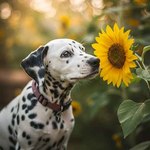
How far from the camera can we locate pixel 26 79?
9078 millimetres

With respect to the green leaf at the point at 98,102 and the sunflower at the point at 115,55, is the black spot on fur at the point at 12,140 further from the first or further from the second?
the sunflower at the point at 115,55

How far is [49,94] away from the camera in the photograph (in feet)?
12.0

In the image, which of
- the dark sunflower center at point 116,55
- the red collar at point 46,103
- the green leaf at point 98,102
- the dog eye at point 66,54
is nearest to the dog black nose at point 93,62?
the dark sunflower center at point 116,55

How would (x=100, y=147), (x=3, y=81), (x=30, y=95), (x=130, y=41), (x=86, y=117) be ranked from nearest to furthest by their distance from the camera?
(x=130, y=41) < (x=30, y=95) < (x=100, y=147) < (x=86, y=117) < (x=3, y=81)

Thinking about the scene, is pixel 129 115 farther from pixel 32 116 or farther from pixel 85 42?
pixel 85 42

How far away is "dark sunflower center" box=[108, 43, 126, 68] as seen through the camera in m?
3.14

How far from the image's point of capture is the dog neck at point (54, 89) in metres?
3.59

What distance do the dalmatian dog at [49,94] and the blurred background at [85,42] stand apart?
47cm

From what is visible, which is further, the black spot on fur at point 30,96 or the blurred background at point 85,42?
the blurred background at point 85,42

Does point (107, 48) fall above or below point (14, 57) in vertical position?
below

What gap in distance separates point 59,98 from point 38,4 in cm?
717

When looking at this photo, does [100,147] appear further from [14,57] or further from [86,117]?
[14,57]

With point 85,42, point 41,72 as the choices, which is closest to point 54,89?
point 41,72

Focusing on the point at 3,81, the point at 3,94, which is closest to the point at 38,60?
the point at 3,94
